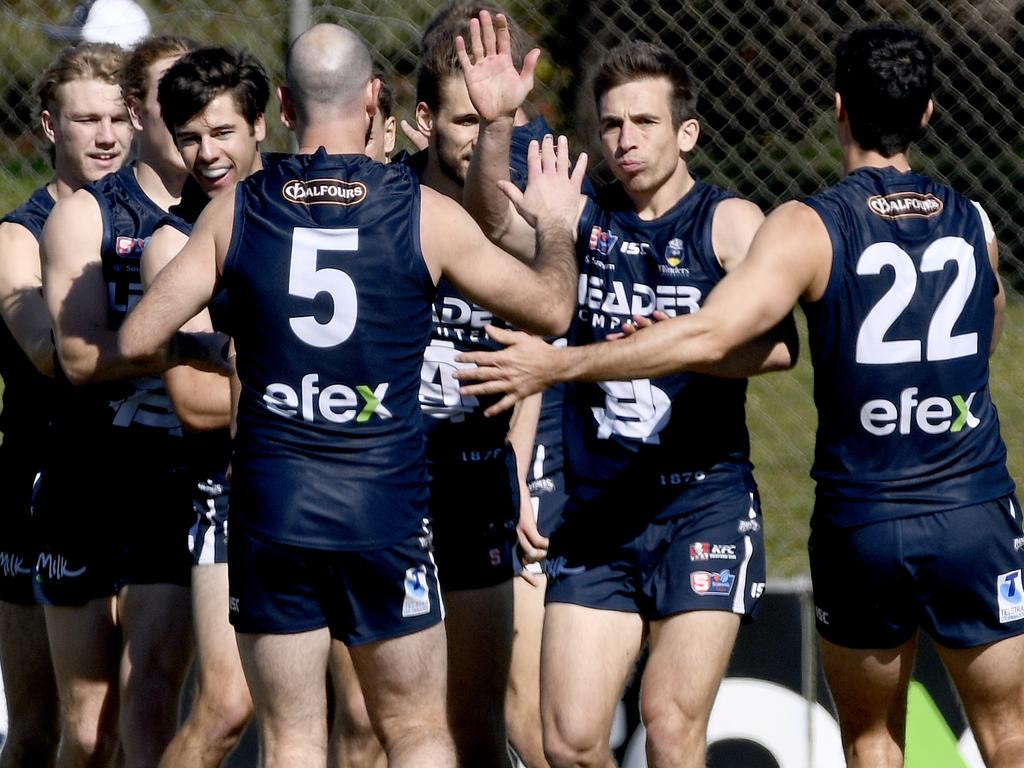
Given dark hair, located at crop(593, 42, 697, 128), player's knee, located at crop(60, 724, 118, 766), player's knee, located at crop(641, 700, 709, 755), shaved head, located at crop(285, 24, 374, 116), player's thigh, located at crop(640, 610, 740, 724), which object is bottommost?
player's knee, located at crop(60, 724, 118, 766)

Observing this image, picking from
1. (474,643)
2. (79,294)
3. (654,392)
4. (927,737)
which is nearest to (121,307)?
(79,294)

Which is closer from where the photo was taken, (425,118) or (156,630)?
(156,630)

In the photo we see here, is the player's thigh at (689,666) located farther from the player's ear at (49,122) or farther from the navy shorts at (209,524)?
the player's ear at (49,122)

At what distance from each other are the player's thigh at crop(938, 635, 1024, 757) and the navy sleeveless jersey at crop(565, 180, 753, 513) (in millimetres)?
890

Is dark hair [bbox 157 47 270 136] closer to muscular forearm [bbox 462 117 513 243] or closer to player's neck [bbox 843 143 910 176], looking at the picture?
muscular forearm [bbox 462 117 513 243]

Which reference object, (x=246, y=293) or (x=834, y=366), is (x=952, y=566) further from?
(x=246, y=293)

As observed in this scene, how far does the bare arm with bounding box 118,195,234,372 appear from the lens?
12.5ft

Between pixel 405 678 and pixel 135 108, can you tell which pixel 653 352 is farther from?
pixel 135 108

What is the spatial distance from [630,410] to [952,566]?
1086mm

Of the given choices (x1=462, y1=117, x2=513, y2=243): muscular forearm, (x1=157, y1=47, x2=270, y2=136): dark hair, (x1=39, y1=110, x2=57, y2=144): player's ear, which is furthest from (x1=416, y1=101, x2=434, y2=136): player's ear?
(x1=39, y1=110, x2=57, y2=144): player's ear

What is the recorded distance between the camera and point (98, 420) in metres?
4.78

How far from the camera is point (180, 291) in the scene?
3.81m

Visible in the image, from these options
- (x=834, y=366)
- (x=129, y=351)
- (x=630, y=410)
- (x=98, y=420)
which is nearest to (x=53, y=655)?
(x=98, y=420)

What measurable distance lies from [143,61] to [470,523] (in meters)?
1.80
